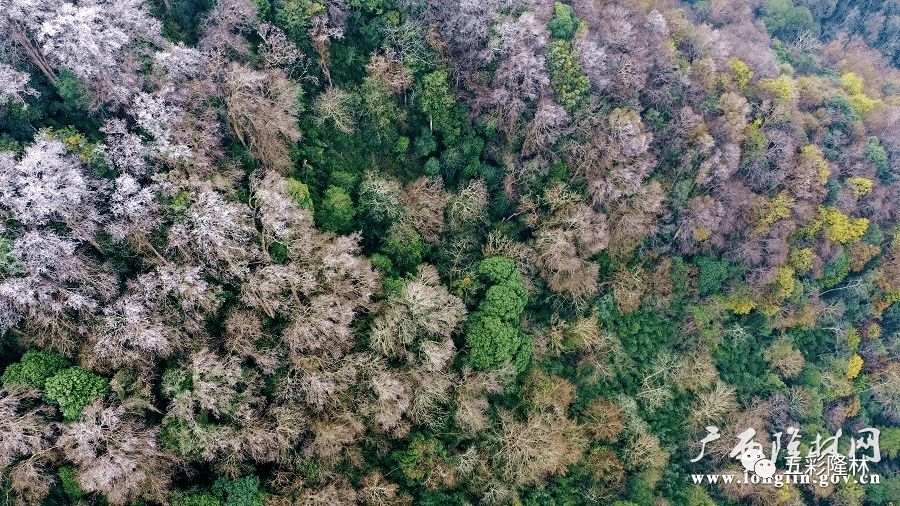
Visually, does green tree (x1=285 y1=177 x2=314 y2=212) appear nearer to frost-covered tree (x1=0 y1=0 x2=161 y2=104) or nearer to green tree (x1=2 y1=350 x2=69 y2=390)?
frost-covered tree (x1=0 y1=0 x2=161 y2=104)

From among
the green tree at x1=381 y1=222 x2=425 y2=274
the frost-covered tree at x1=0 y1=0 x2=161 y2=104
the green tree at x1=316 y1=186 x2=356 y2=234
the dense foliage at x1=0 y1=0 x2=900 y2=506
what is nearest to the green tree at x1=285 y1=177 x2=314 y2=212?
the dense foliage at x1=0 y1=0 x2=900 y2=506

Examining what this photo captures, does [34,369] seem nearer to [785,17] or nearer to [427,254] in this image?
[427,254]

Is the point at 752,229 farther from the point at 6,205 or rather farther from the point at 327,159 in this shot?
the point at 6,205

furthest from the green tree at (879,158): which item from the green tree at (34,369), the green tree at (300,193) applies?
the green tree at (34,369)

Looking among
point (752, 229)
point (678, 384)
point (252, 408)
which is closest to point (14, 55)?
point (252, 408)

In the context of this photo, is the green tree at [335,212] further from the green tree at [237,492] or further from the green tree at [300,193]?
the green tree at [237,492]
